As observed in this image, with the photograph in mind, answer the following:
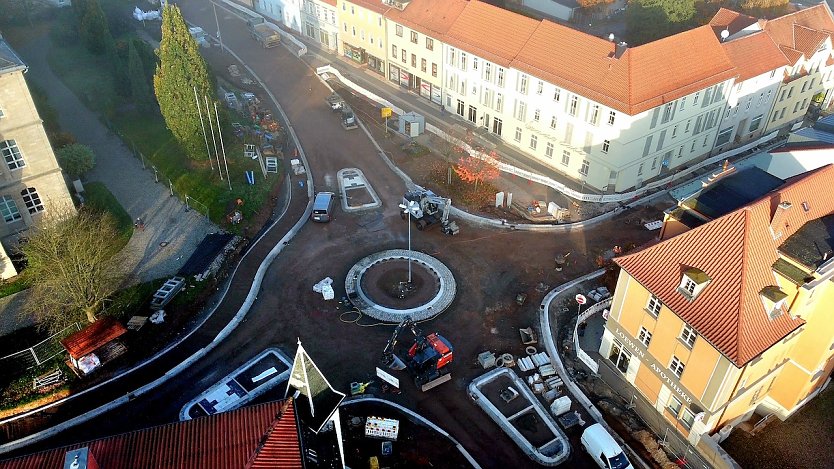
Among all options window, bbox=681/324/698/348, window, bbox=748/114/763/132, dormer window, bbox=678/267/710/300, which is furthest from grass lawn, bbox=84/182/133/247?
window, bbox=748/114/763/132

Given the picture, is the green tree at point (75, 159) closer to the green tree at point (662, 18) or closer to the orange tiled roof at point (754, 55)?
the orange tiled roof at point (754, 55)

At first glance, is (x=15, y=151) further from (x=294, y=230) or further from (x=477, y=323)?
(x=477, y=323)

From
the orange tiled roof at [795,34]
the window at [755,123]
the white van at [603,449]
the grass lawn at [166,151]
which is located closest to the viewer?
the white van at [603,449]

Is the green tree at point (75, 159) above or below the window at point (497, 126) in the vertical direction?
above

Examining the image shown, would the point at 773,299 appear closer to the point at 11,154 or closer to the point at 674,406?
the point at 674,406

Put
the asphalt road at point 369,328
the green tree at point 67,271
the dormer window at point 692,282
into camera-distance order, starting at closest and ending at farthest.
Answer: the dormer window at point 692,282 < the asphalt road at point 369,328 < the green tree at point 67,271

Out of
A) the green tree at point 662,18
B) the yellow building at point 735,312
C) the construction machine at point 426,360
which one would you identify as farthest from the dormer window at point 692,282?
the green tree at point 662,18

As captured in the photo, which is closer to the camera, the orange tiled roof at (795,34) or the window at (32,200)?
the window at (32,200)
